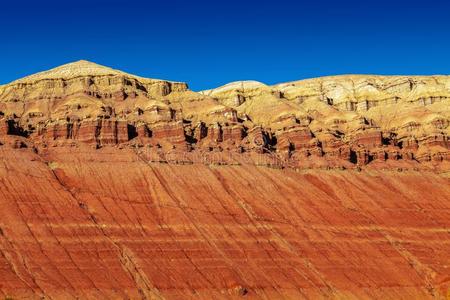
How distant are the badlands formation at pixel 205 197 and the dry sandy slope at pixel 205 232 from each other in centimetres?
24

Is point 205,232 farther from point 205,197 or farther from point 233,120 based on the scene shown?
point 233,120

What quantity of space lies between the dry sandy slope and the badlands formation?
240 mm

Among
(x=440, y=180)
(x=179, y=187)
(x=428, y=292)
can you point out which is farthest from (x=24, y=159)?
(x=440, y=180)

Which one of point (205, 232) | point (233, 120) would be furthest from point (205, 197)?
point (233, 120)

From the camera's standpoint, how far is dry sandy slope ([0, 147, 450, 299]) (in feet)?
269

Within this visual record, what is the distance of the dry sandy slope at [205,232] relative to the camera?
82062 mm

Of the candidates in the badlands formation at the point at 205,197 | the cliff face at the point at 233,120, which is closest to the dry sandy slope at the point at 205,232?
the badlands formation at the point at 205,197

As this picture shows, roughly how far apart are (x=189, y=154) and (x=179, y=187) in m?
12.2

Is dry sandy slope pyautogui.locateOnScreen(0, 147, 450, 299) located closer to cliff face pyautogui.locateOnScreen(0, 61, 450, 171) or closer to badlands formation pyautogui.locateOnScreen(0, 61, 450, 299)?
badlands formation pyautogui.locateOnScreen(0, 61, 450, 299)

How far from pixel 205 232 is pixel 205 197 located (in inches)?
398

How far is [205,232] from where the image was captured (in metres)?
94.4

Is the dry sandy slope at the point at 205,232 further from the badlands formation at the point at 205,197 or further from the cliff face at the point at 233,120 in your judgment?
the cliff face at the point at 233,120

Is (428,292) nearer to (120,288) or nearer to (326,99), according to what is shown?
(120,288)

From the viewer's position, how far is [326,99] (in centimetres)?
17562
